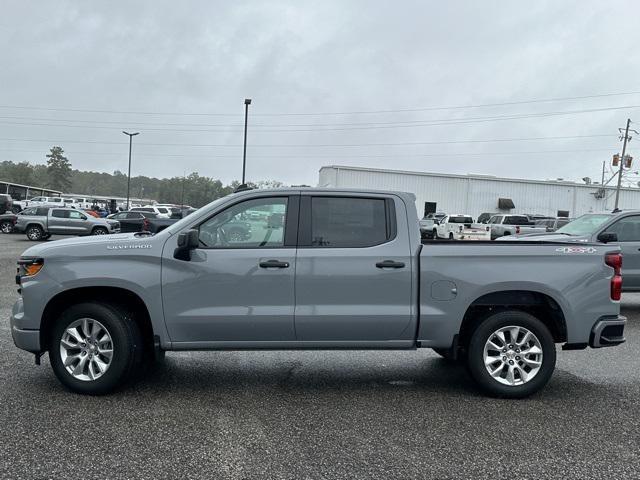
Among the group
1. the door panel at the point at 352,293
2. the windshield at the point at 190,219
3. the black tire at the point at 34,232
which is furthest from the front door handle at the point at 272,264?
the black tire at the point at 34,232

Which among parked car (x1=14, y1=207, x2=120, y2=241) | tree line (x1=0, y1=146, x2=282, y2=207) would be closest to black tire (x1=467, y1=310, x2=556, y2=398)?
parked car (x1=14, y1=207, x2=120, y2=241)

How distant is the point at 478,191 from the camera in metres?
52.2

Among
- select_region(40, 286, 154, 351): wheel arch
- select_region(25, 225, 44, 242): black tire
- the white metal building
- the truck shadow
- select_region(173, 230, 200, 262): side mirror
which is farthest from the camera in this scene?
the white metal building

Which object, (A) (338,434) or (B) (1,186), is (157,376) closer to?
(A) (338,434)

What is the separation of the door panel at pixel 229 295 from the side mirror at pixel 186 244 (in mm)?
55

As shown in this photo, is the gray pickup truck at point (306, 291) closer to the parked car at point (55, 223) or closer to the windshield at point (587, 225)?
the windshield at point (587, 225)

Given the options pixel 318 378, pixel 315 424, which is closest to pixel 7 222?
pixel 318 378

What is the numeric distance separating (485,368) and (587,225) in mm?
6688

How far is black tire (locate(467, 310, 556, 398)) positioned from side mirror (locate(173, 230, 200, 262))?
8.74 feet

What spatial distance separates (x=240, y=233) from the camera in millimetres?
5277

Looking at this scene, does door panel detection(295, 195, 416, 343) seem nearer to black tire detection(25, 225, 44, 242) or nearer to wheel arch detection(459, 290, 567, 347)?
wheel arch detection(459, 290, 567, 347)

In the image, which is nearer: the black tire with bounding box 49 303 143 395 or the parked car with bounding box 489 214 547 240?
the black tire with bounding box 49 303 143 395

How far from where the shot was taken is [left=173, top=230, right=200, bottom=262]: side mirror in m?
4.95

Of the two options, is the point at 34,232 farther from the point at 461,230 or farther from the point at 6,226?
the point at 461,230
